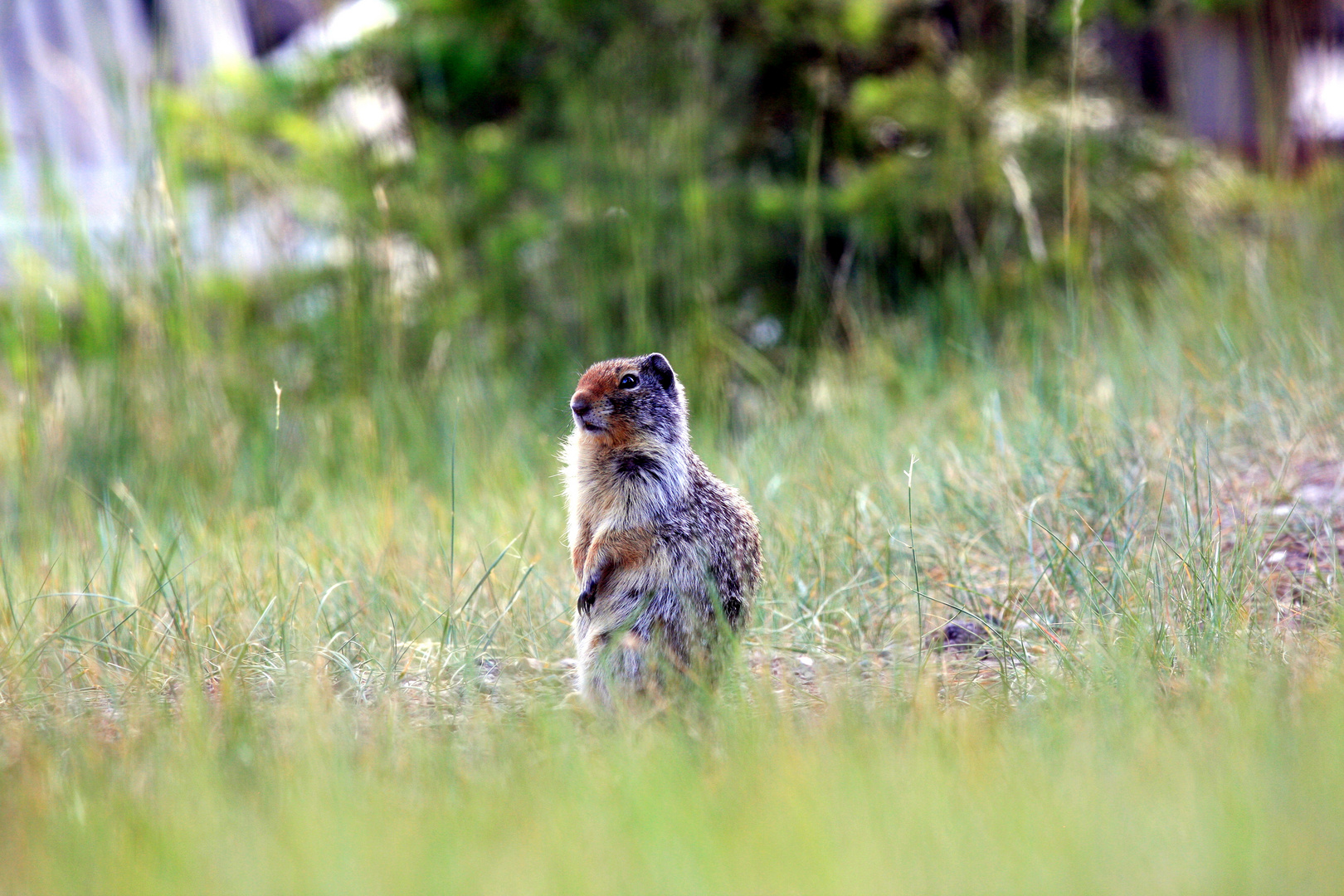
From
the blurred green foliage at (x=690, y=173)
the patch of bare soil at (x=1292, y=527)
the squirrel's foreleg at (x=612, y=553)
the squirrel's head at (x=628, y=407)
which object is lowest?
the patch of bare soil at (x=1292, y=527)

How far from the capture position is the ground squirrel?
2816 millimetres

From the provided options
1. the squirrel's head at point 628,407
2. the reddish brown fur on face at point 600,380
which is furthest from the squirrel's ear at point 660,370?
the reddish brown fur on face at point 600,380

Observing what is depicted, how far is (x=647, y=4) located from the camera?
20.9ft

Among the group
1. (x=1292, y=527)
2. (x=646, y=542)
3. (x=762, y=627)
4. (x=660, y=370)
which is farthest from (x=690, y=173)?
(x=1292, y=527)

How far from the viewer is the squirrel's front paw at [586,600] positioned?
2.87 metres

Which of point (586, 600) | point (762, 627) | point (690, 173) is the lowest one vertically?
point (762, 627)

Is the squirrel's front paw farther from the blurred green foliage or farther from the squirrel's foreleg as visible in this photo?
the blurred green foliage

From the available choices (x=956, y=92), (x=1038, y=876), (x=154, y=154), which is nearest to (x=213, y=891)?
(x=1038, y=876)

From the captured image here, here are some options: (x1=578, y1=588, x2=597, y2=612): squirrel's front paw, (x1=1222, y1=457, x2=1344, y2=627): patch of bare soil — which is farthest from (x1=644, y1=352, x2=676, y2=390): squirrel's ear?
(x1=1222, y1=457, x2=1344, y2=627): patch of bare soil

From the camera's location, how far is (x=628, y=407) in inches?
129

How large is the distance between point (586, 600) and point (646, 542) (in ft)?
0.70

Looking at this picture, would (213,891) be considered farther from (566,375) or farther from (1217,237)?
(1217,237)

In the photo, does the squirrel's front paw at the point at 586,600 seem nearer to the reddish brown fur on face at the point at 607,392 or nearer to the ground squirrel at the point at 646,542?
the ground squirrel at the point at 646,542

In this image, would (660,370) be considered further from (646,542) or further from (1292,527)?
(1292,527)
